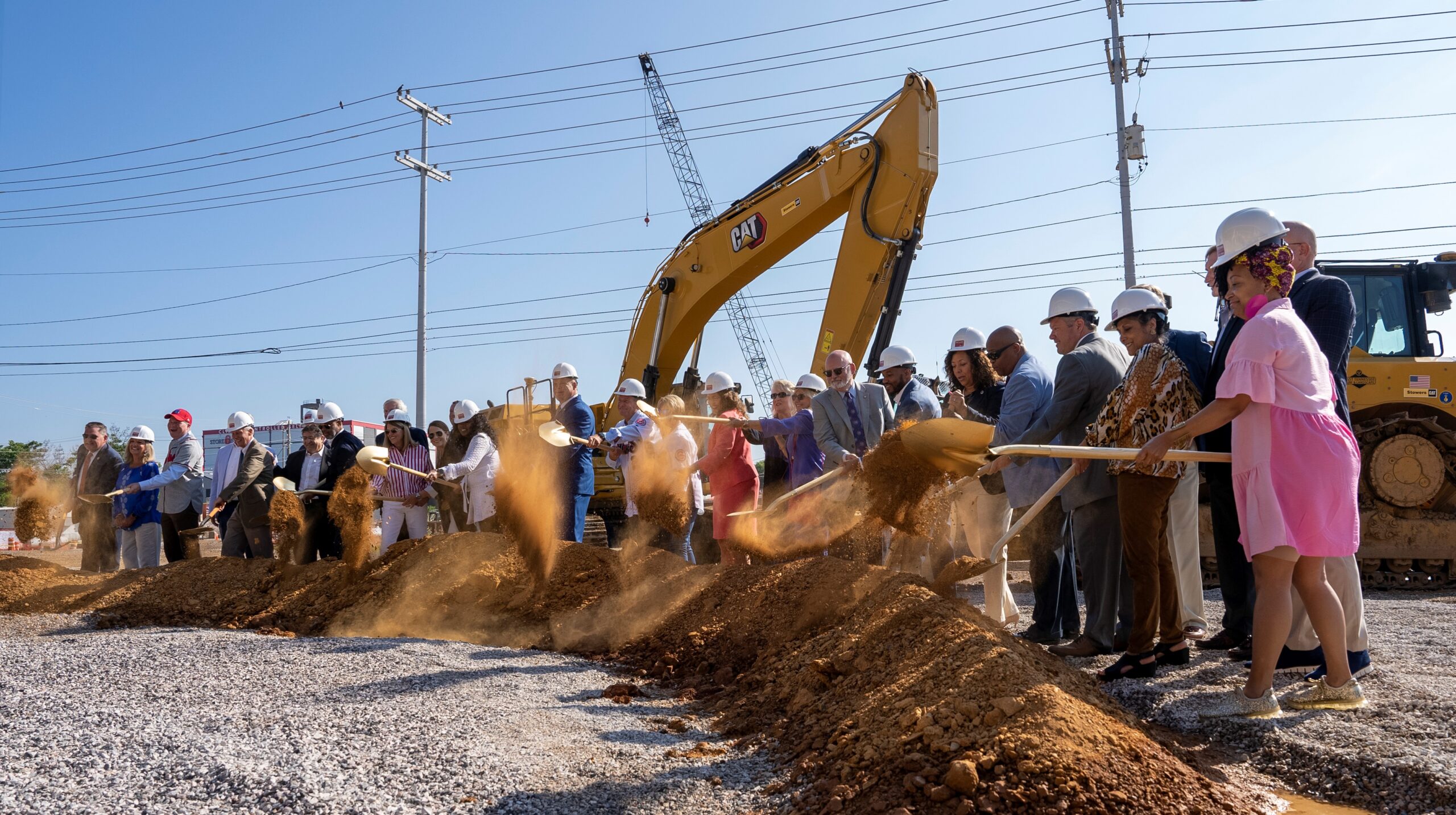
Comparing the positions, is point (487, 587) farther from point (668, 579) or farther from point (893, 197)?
point (893, 197)

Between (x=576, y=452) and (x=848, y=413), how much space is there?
2344 mm

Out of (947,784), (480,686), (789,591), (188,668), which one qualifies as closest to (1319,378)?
(947,784)

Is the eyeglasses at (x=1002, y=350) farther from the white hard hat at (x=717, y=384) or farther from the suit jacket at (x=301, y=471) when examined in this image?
the suit jacket at (x=301, y=471)

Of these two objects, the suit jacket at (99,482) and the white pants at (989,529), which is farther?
the suit jacket at (99,482)

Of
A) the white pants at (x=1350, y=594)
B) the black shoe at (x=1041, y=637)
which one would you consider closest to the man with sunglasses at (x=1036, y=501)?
the black shoe at (x=1041, y=637)

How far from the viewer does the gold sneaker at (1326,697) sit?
149 inches

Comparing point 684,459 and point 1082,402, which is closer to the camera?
point 1082,402

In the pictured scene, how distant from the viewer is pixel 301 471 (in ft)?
30.3

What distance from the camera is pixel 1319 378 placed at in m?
3.76

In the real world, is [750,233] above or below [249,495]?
above

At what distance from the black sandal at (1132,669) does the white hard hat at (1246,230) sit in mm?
1810

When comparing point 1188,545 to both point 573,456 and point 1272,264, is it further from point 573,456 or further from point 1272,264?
point 573,456

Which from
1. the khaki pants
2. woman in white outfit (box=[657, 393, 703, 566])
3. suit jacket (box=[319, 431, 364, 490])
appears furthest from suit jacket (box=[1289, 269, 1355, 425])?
suit jacket (box=[319, 431, 364, 490])

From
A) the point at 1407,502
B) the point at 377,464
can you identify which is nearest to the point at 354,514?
the point at 377,464
